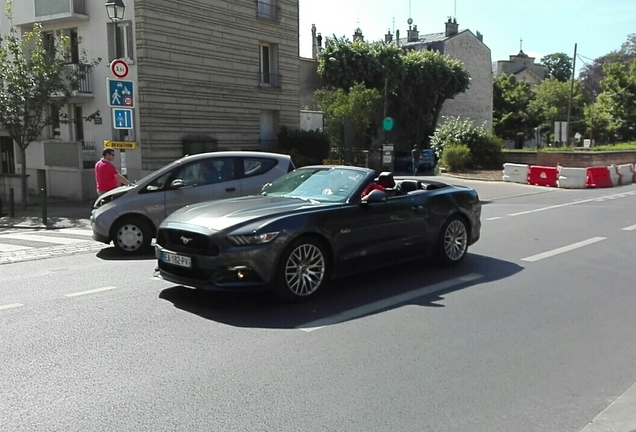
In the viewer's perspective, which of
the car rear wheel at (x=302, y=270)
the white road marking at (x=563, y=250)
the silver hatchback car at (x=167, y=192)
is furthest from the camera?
the silver hatchback car at (x=167, y=192)

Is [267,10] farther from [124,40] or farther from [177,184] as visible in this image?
[177,184]

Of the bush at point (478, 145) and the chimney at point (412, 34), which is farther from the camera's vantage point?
the chimney at point (412, 34)

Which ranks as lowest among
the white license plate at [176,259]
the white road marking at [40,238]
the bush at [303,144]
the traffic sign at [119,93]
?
the white road marking at [40,238]

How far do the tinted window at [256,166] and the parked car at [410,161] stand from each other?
1099 inches

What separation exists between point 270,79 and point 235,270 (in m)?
25.1

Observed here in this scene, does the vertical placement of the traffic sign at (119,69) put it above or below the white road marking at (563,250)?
above

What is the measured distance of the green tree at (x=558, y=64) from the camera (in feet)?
408

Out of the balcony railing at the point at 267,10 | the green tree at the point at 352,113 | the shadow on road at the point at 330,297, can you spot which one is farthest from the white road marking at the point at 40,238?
the green tree at the point at 352,113

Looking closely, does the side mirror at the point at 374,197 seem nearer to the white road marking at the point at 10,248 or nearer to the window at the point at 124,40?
the white road marking at the point at 10,248

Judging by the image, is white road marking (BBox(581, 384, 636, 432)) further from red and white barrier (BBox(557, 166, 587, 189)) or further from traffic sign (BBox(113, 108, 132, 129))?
red and white barrier (BBox(557, 166, 587, 189))

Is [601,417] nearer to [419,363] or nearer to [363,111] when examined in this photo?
[419,363]

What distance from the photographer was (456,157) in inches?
1330

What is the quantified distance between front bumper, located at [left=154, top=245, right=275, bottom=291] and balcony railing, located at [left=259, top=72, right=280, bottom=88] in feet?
79.5

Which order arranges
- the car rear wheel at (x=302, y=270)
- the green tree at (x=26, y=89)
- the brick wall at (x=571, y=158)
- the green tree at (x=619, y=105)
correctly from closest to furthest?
the car rear wheel at (x=302, y=270), the green tree at (x=26, y=89), the brick wall at (x=571, y=158), the green tree at (x=619, y=105)
